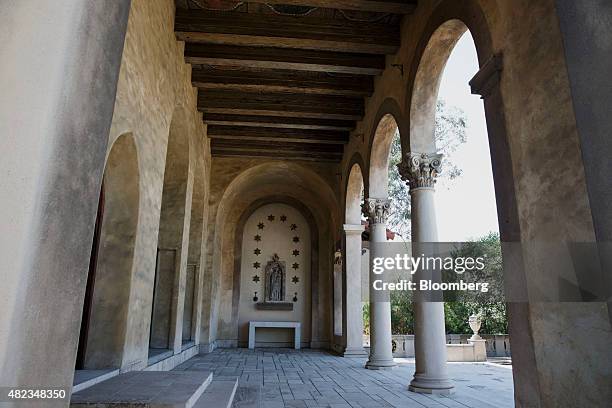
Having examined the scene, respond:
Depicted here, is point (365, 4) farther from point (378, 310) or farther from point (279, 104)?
point (378, 310)

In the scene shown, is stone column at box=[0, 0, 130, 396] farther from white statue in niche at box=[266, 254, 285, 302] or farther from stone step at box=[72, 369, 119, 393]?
white statue in niche at box=[266, 254, 285, 302]

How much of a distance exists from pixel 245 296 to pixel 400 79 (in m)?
8.56

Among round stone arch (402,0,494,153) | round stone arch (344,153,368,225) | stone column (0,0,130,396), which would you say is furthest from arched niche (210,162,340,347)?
stone column (0,0,130,396)

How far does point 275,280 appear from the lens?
12680 mm

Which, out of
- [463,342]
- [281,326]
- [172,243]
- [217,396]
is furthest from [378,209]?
[463,342]

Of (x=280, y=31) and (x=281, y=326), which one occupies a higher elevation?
(x=280, y=31)

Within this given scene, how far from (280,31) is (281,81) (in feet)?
5.15

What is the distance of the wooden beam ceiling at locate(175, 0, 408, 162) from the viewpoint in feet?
20.3

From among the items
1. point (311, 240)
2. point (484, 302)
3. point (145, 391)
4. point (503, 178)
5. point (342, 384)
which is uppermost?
point (311, 240)

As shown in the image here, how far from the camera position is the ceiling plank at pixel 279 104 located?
8406mm

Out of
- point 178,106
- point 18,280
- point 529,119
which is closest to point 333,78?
point 178,106

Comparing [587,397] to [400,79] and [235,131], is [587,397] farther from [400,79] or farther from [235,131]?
[235,131]

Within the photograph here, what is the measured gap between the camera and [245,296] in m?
12.6

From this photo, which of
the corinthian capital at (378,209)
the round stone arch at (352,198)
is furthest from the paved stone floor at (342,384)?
the round stone arch at (352,198)
